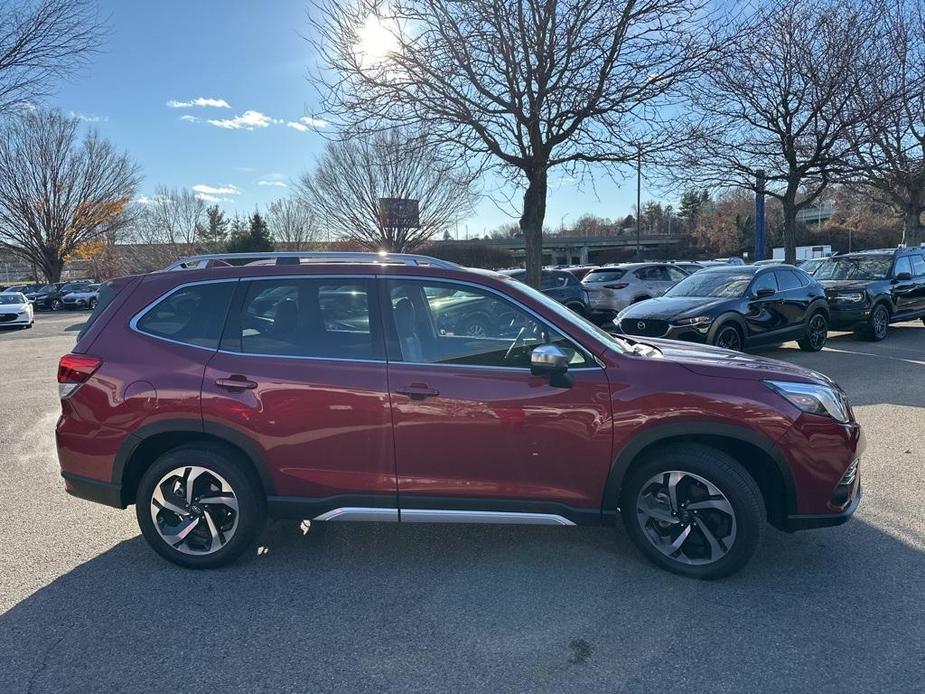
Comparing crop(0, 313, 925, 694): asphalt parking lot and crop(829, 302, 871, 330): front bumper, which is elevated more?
crop(829, 302, 871, 330): front bumper

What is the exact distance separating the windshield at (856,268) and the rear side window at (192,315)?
13.2m

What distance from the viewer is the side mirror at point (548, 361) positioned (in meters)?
3.09

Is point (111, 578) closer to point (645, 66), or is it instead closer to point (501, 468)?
point (501, 468)

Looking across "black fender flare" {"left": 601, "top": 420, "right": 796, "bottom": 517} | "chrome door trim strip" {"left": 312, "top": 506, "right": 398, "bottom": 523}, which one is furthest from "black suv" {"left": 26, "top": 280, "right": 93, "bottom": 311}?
"black fender flare" {"left": 601, "top": 420, "right": 796, "bottom": 517}

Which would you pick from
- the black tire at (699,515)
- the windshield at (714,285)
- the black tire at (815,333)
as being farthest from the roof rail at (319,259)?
the black tire at (815,333)

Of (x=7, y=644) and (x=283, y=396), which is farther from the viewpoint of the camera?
(x=283, y=396)

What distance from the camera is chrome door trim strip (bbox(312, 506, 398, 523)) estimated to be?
3350 millimetres

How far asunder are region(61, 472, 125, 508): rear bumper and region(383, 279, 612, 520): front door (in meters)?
1.69

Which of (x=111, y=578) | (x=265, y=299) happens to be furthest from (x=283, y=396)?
(x=111, y=578)

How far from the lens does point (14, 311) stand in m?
21.4

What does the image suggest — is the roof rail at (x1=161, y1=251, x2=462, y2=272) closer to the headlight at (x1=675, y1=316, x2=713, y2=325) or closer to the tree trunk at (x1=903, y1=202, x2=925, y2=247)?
the headlight at (x1=675, y1=316, x2=713, y2=325)

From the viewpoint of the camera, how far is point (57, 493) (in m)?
4.71

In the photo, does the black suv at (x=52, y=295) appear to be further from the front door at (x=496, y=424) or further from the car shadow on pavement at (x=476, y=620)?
the front door at (x=496, y=424)

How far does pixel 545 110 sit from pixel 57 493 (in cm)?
902
